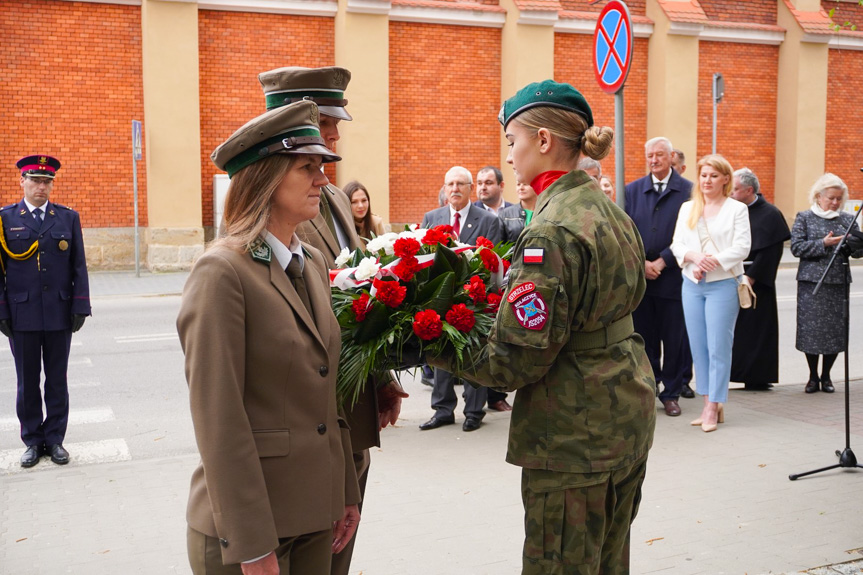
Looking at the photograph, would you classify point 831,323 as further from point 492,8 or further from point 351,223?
point 492,8

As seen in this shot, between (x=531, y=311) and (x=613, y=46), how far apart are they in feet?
19.8

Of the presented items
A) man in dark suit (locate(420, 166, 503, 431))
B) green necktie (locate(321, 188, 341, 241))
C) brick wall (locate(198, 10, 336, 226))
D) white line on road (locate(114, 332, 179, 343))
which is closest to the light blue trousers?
man in dark suit (locate(420, 166, 503, 431))

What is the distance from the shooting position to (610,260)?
9.27ft

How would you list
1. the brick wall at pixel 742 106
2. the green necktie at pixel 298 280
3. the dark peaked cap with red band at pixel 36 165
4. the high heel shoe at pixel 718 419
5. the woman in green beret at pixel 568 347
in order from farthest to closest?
→ the brick wall at pixel 742 106 < the high heel shoe at pixel 718 419 < the dark peaked cap with red band at pixel 36 165 < the woman in green beret at pixel 568 347 < the green necktie at pixel 298 280

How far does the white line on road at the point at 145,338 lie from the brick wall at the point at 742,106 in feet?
55.4

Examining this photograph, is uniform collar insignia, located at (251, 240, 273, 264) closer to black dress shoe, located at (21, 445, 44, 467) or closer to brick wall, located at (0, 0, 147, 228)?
black dress shoe, located at (21, 445, 44, 467)

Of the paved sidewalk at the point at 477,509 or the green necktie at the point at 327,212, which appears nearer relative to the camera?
the green necktie at the point at 327,212

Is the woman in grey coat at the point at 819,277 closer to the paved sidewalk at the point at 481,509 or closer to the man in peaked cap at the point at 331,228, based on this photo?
the paved sidewalk at the point at 481,509

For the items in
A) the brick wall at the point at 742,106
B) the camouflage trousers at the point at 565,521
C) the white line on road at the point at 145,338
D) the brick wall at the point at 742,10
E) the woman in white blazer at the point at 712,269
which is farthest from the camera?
the brick wall at the point at 742,106

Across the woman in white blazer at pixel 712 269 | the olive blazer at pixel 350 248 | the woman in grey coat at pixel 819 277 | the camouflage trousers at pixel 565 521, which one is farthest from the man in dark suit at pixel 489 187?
the camouflage trousers at pixel 565 521

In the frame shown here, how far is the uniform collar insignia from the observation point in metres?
2.48

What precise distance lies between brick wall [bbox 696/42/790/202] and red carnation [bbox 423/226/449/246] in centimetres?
2253

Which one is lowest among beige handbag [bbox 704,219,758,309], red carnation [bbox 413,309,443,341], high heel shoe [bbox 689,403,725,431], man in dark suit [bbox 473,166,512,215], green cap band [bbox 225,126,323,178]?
high heel shoe [bbox 689,403,725,431]

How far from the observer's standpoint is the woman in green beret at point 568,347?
276cm
